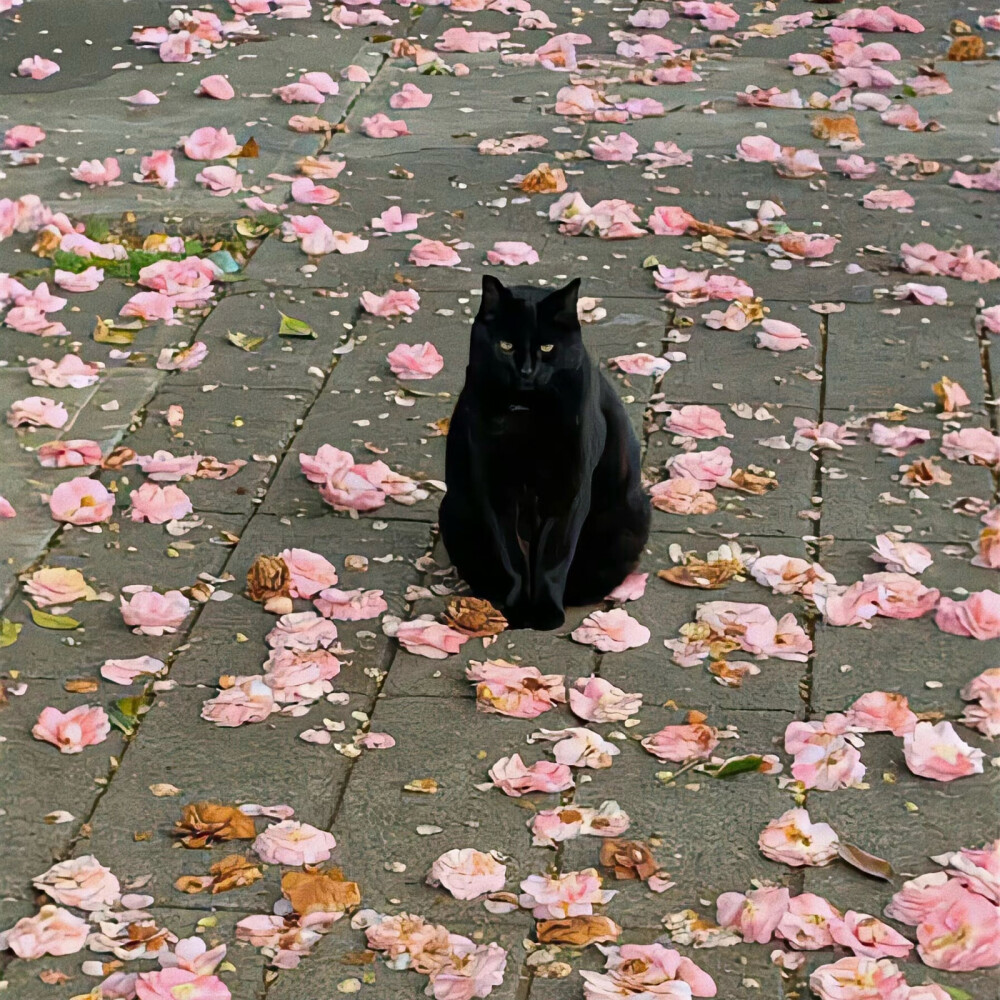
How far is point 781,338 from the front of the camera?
5617mm

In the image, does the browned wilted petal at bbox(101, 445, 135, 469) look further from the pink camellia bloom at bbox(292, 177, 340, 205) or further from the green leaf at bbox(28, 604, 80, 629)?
the pink camellia bloom at bbox(292, 177, 340, 205)

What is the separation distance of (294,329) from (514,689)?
2213mm

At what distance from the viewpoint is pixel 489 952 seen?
3137mm

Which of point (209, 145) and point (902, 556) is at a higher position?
point (902, 556)

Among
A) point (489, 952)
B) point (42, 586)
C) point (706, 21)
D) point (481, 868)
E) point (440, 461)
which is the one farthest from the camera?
point (706, 21)

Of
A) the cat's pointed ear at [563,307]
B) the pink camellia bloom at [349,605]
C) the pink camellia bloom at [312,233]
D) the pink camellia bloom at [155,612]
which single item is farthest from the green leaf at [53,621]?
the pink camellia bloom at [312,233]

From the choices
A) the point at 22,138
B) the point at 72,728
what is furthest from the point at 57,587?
the point at 22,138

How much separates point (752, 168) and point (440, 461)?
2.70 meters

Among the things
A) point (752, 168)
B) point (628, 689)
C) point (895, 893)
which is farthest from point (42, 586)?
point (752, 168)

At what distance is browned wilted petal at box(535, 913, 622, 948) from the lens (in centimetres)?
319

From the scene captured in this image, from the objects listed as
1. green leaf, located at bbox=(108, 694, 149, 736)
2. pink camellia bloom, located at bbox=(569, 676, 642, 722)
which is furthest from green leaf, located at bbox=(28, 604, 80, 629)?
pink camellia bloom, located at bbox=(569, 676, 642, 722)

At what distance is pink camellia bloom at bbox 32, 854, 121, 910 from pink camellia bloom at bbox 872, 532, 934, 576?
2.15 meters

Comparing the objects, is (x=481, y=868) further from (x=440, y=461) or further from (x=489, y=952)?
(x=440, y=461)

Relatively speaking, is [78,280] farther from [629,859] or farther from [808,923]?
[808,923]
